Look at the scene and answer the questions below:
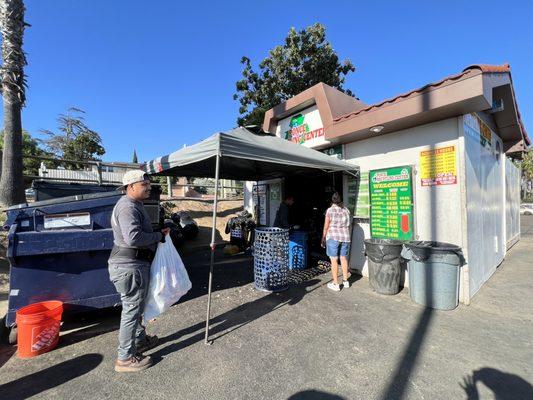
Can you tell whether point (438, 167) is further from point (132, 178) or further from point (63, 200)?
point (63, 200)

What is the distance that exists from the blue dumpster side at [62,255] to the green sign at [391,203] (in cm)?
456

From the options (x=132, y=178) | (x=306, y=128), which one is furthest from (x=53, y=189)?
(x=306, y=128)

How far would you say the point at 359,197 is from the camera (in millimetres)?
5781

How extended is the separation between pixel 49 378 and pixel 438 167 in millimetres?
5788

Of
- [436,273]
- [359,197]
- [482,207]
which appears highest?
[359,197]

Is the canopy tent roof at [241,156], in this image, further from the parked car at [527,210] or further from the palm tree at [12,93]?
the parked car at [527,210]

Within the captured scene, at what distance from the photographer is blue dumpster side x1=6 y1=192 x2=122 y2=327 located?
3184 millimetres

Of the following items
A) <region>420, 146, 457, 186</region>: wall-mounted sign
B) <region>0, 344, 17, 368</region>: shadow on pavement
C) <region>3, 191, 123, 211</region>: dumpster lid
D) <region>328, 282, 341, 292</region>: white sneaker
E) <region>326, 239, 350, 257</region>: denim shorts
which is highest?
<region>420, 146, 457, 186</region>: wall-mounted sign

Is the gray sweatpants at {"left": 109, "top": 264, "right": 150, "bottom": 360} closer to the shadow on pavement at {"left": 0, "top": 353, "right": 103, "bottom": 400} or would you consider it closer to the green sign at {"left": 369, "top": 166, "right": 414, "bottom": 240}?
the shadow on pavement at {"left": 0, "top": 353, "right": 103, "bottom": 400}

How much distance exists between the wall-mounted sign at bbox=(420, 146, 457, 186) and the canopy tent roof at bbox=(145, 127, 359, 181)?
128 cm

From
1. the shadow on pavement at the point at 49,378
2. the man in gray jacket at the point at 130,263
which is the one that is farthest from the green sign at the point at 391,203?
the shadow on pavement at the point at 49,378

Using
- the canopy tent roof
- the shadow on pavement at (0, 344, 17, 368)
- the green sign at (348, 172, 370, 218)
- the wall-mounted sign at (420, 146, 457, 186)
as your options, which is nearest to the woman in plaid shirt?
the green sign at (348, 172, 370, 218)

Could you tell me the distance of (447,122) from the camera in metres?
4.47

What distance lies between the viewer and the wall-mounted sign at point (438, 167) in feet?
14.4
